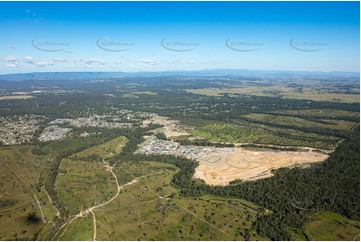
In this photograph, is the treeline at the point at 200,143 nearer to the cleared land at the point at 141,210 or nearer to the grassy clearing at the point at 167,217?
the cleared land at the point at 141,210

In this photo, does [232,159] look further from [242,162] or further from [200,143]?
[200,143]

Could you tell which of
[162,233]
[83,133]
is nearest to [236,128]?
[83,133]

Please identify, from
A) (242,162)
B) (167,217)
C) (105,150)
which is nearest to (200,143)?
(242,162)

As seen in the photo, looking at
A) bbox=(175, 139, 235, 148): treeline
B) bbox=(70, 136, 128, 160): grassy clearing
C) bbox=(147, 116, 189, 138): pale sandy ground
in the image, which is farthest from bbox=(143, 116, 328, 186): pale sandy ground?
bbox=(70, 136, 128, 160): grassy clearing

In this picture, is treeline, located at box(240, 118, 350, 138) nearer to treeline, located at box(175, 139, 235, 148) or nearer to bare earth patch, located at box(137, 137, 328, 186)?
bare earth patch, located at box(137, 137, 328, 186)

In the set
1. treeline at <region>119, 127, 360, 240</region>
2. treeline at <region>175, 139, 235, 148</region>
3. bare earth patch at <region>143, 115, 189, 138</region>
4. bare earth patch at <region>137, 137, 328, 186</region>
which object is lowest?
bare earth patch at <region>143, 115, 189, 138</region>

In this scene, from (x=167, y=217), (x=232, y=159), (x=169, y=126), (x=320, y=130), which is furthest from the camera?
(x=169, y=126)

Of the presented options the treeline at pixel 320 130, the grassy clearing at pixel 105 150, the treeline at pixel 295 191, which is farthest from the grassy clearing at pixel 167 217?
the treeline at pixel 320 130

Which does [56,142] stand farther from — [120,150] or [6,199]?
[6,199]
